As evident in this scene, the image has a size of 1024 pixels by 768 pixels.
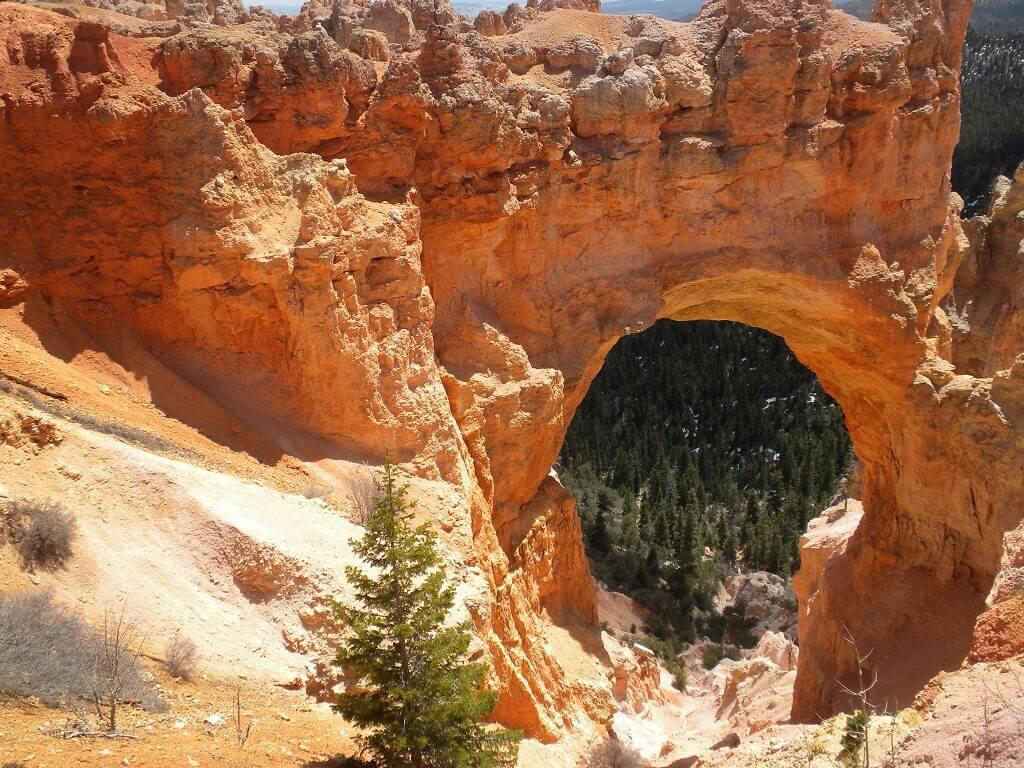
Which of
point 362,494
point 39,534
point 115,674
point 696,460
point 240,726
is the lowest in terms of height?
point 696,460

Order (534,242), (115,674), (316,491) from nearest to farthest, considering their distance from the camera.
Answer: (115,674) → (316,491) → (534,242)

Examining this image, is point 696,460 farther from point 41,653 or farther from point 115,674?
point 41,653

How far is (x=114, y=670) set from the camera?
6590 millimetres

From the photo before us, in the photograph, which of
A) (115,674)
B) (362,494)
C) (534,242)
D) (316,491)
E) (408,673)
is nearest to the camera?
(115,674)

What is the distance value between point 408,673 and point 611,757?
722cm

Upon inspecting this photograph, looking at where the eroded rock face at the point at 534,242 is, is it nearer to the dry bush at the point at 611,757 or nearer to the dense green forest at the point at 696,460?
the dry bush at the point at 611,757

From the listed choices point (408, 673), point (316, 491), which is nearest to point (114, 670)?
point (408, 673)

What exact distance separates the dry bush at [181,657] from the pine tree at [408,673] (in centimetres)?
126

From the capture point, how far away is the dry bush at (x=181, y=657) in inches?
287

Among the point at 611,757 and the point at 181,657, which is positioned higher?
the point at 181,657

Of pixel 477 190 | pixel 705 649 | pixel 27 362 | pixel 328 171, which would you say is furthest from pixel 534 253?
pixel 705 649

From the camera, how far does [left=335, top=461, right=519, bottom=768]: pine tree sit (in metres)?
7.07

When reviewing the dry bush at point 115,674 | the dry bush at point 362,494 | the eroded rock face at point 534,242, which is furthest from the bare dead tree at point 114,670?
the eroded rock face at point 534,242

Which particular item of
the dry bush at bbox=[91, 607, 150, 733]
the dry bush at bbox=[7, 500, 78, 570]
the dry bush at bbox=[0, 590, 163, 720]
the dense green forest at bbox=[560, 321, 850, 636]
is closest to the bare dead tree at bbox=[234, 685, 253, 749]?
the dry bush at bbox=[0, 590, 163, 720]
